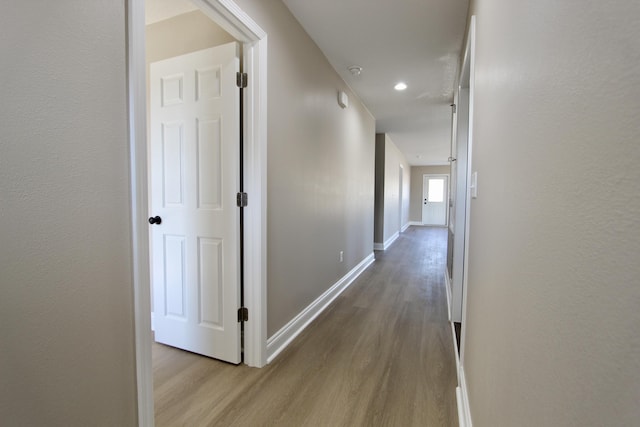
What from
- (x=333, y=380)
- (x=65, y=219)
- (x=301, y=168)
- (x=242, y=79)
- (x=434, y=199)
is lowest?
(x=333, y=380)

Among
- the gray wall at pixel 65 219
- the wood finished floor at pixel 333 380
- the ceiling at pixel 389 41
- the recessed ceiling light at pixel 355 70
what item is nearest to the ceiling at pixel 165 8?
the ceiling at pixel 389 41

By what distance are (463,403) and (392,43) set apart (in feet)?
8.67

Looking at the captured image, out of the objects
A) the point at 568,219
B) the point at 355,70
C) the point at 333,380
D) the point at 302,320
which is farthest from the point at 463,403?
the point at 355,70

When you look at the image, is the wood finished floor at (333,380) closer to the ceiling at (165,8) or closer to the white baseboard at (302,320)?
the white baseboard at (302,320)

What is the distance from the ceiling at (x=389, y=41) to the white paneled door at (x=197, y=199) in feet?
1.87

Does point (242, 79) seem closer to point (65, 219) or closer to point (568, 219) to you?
point (65, 219)

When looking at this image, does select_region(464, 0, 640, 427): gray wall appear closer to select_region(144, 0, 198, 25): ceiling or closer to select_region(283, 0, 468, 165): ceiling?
select_region(283, 0, 468, 165): ceiling

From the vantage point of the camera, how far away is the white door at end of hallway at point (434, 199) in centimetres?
1151

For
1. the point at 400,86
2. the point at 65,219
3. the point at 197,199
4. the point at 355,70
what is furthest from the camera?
the point at 400,86

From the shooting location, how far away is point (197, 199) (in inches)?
79.7

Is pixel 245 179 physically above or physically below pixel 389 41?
below

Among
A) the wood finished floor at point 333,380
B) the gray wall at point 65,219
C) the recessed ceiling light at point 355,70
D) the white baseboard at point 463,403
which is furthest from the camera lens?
the recessed ceiling light at point 355,70

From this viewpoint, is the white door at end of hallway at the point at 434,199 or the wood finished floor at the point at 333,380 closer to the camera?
the wood finished floor at the point at 333,380

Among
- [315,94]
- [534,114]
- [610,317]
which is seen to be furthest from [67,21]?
[315,94]
